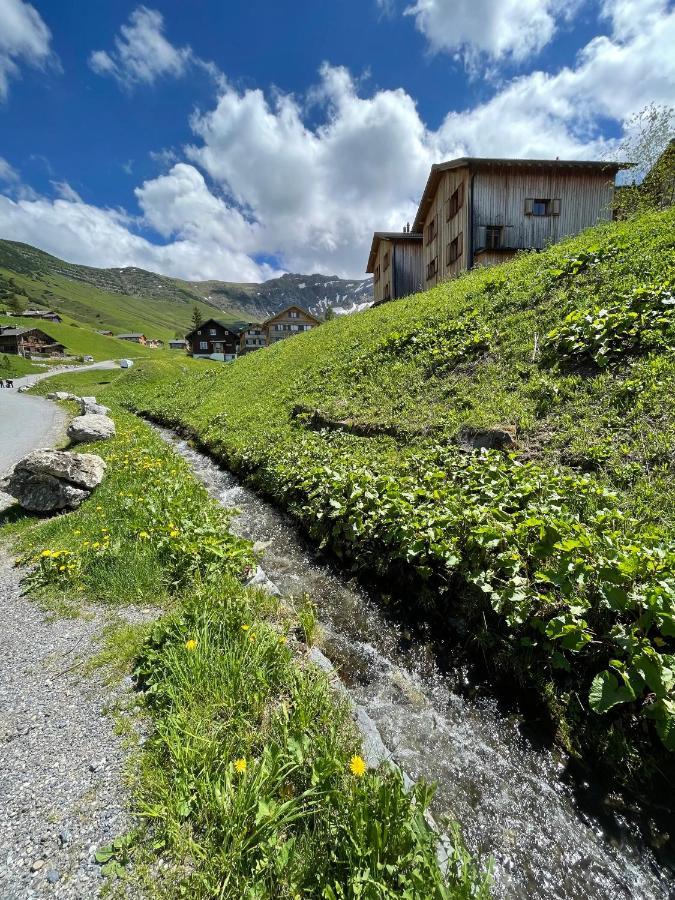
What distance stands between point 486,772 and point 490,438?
5885mm

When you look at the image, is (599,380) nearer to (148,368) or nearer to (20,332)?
(148,368)

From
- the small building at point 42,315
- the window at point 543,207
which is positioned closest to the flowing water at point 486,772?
the window at point 543,207

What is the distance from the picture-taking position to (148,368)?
50219 millimetres

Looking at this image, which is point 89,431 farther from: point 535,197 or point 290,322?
point 290,322

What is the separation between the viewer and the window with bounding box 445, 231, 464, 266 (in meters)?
25.9

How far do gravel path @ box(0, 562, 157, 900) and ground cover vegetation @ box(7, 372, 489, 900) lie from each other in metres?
0.19

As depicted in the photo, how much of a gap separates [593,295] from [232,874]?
13351 millimetres

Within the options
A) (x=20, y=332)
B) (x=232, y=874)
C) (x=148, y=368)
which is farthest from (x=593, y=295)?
(x=20, y=332)

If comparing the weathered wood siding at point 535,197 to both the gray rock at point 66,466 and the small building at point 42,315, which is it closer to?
the gray rock at point 66,466

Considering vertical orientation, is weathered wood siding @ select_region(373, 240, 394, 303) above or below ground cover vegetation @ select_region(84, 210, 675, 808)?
above

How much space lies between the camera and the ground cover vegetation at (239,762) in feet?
7.93

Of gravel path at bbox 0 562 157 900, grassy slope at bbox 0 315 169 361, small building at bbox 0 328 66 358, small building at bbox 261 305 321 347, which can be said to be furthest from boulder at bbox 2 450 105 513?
small building at bbox 0 328 66 358

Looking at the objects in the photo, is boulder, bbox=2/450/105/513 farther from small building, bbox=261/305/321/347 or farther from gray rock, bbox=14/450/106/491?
small building, bbox=261/305/321/347

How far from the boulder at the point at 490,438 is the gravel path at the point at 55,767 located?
7393 millimetres
